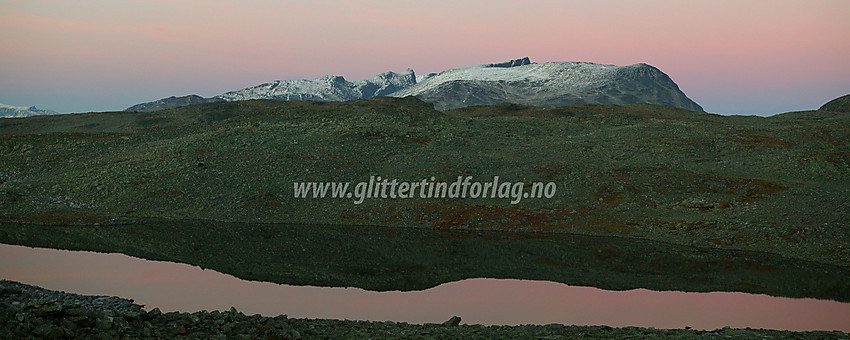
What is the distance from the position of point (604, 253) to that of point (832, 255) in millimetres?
17045

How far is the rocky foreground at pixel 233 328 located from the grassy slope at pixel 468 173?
29331mm

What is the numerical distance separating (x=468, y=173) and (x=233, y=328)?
51.4 metres

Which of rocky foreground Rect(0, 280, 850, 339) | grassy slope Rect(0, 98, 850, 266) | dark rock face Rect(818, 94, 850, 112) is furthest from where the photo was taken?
dark rock face Rect(818, 94, 850, 112)

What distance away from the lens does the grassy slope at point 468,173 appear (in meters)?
57.0

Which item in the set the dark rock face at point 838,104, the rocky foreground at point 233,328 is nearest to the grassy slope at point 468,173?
the rocky foreground at point 233,328

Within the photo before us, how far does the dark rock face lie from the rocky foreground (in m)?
188

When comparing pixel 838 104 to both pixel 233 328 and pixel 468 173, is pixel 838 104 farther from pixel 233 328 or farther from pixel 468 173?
pixel 233 328

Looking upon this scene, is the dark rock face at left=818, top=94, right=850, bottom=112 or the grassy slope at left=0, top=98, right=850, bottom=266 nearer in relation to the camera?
the grassy slope at left=0, top=98, right=850, bottom=266

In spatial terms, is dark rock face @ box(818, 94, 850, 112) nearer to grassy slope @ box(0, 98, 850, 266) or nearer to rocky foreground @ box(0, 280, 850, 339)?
grassy slope @ box(0, 98, 850, 266)

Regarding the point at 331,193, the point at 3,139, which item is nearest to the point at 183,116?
the point at 3,139

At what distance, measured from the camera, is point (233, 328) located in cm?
2328

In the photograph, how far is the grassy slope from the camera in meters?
57.0

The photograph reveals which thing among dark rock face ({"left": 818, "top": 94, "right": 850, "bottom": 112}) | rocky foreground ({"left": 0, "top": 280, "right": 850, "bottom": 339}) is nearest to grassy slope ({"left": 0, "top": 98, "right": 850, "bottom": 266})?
rocky foreground ({"left": 0, "top": 280, "right": 850, "bottom": 339})

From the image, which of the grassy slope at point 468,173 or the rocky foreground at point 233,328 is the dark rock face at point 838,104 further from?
the rocky foreground at point 233,328
